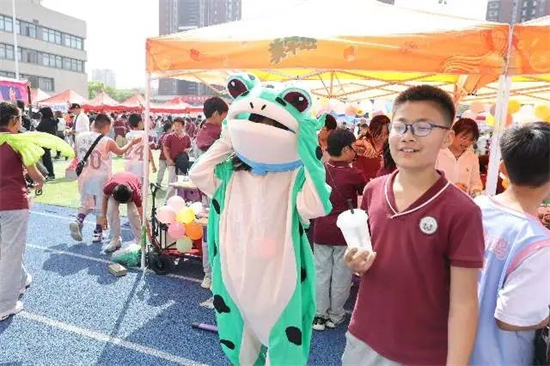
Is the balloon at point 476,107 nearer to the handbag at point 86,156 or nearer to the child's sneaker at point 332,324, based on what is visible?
the child's sneaker at point 332,324

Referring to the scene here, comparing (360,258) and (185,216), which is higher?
(360,258)

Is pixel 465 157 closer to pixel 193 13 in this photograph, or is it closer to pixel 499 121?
pixel 499 121

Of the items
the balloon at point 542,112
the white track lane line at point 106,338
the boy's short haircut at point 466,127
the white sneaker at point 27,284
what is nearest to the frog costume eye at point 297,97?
the white track lane line at point 106,338

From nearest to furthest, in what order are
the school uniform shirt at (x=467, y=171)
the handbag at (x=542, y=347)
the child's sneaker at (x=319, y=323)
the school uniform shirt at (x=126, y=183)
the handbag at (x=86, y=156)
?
the handbag at (x=542, y=347), the child's sneaker at (x=319, y=323), the school uniform shirt at (x=467, y=171), the school uniform shirt at (x=126, y=183), the handbag at (x=86, y=156)

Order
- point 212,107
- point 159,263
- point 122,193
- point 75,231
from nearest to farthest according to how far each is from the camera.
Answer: point 212,107, point 159,263, point 122,193, point 75,231

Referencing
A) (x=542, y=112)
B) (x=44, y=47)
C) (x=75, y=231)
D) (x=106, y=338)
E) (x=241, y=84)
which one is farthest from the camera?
(x=44, y=47)

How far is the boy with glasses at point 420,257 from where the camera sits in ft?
4.27

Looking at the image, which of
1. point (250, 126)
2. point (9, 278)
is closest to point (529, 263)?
point (250, 126)

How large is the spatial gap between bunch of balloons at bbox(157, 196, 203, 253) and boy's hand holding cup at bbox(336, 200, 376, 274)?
10.8 feet

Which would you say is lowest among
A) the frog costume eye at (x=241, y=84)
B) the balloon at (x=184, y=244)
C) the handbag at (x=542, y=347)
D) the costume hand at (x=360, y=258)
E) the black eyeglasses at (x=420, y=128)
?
the balloon at (x=184, y=244)

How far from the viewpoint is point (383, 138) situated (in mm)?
4723

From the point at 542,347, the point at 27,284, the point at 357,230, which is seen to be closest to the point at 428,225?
the point at 357,230

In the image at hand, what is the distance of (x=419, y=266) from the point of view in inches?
54.0

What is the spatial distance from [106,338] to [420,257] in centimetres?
288
